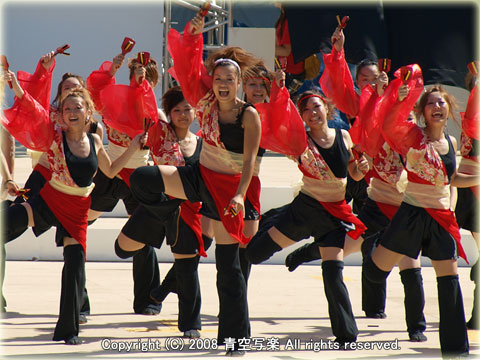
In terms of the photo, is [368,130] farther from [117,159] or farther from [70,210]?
[70,210]

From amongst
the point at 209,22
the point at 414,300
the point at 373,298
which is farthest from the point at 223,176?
the point at 209,22

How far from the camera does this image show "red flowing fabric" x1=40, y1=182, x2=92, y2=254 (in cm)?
455

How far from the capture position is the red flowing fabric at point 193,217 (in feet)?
16.3

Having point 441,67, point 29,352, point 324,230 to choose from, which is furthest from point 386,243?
point 441,67

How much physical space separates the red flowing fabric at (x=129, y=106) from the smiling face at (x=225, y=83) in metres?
0.84

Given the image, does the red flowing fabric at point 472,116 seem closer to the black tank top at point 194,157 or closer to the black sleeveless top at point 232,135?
the black sleeveless top at point 232,135

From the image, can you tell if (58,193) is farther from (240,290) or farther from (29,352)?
(240,290)

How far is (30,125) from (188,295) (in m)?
1.40

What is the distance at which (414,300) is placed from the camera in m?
4.88

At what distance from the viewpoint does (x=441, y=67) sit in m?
9.09

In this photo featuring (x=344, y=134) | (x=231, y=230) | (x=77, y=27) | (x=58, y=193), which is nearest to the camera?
(x=231, y=230)

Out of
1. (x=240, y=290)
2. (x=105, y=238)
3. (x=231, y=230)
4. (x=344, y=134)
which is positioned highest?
(x=344, y=134)

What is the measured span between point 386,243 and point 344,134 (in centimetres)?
82

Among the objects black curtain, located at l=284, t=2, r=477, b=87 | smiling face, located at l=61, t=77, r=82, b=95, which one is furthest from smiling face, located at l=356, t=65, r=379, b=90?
black curtain, located at l=284, t=2, r=477, b=87
